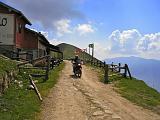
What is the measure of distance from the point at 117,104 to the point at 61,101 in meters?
2.84

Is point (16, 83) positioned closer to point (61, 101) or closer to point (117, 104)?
point (61, 101)

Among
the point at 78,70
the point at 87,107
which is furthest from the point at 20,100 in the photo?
the point at 78,70

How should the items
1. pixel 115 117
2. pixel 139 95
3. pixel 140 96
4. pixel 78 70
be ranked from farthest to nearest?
pixel 78 70
pixel 139 95
pixel 140 96
pixel 115 117

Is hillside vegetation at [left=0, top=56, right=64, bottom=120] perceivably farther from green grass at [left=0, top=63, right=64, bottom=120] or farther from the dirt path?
the dirt path

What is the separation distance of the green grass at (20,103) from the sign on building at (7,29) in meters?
21.8

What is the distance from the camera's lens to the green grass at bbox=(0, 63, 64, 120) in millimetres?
14846

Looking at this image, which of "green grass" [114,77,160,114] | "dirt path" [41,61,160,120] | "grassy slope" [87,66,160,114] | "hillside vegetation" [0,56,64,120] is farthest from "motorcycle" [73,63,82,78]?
"dirt path" [41,61,160,120]

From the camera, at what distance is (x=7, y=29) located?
43.6 meters

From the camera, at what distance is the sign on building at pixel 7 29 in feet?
143

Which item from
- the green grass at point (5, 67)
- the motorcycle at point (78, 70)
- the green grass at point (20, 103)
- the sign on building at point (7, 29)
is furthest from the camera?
Result: the sign on building at point (7, 29)

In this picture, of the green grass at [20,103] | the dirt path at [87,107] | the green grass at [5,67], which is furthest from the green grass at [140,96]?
the green grass at [5,67]

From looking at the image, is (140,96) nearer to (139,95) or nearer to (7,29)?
(139,95)

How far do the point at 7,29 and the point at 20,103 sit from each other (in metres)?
27.8

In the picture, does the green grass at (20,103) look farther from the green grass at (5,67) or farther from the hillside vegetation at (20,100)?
the green grass at (5,67)
